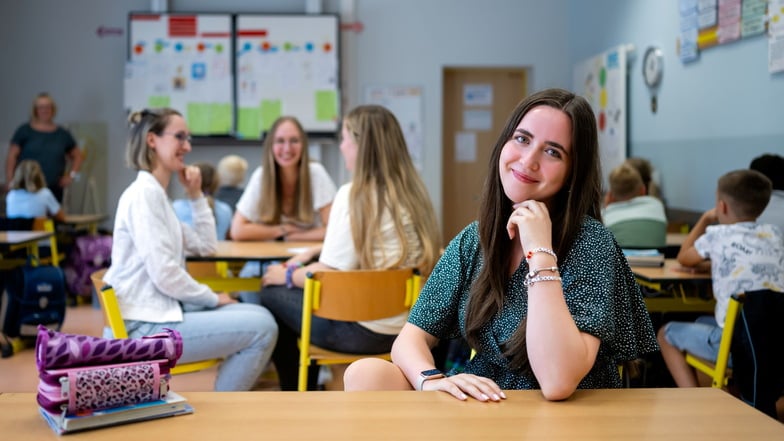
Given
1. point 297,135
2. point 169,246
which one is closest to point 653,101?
point 297,135

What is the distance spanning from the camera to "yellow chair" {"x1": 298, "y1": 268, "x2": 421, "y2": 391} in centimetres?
284

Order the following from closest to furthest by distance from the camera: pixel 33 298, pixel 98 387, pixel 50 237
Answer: pixel 98 387 < pixel 33 298 < pixel 50 237

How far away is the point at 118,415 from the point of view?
1.22m

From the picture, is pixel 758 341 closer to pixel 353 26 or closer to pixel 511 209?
pixel 511 209

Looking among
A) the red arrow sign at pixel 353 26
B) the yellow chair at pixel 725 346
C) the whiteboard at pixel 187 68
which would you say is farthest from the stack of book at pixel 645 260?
the red arrow sign at pixel 353 26

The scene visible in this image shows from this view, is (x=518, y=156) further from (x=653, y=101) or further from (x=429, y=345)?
(x=653, y=101)

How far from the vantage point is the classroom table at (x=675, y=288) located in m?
3.33

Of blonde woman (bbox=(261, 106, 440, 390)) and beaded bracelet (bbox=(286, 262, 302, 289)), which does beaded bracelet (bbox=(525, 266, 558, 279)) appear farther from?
beaded bracelet (bbox=(286, 262, 302, 289))

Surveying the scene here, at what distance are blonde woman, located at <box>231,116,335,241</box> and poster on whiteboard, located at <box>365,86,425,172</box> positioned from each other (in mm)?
4054

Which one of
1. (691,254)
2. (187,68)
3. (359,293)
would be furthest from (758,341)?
(187,68)

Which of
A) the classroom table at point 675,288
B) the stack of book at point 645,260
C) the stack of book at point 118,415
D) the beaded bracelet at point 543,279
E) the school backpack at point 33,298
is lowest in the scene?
the school backpack at point 33,298

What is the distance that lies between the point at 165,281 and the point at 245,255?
742 millimetres

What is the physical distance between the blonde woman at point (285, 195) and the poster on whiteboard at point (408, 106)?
13.3 ft

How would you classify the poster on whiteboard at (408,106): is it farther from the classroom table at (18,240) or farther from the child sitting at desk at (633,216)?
the classroom table at (18,240)
